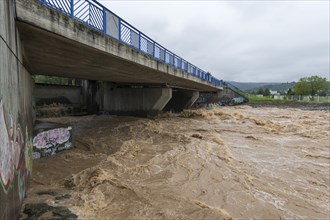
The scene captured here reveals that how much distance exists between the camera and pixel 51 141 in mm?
12141

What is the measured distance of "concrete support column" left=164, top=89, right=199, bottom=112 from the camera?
137 feet

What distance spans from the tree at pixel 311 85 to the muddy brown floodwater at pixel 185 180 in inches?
3147

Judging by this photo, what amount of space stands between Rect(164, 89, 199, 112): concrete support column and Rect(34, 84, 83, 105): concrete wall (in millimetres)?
14518

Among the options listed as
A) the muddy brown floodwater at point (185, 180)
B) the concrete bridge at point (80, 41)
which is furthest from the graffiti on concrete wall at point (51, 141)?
the concrete bridge at point (80, 41)

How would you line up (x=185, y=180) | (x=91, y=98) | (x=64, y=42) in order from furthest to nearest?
(x=91, y=98) < (x=185, y=180) < (x=64, y=42)

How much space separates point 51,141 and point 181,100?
3167 centimetres

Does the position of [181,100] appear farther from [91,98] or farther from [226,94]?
[226,94]

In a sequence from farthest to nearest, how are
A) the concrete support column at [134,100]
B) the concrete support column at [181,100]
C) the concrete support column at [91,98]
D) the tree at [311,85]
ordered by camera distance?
1. the tree at [311,85]
2. the concrete support column at [181,100]
3. the concrete support column at [91,98]
4. the concrete support column at [134,100]

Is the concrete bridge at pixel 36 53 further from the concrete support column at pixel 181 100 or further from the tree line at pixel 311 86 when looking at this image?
the tree line at pixel 311 86

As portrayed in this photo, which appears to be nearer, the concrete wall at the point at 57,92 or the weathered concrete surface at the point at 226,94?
the concrete wall at the point at 57,92

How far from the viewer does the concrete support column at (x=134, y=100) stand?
2859 centimetres

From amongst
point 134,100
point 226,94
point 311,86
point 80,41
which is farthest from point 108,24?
point 311,86

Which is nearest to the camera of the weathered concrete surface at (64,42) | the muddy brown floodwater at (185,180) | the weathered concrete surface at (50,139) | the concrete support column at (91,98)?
the weathered concrete surface at (64,42)

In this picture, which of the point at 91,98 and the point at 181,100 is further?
the point at 181,100
